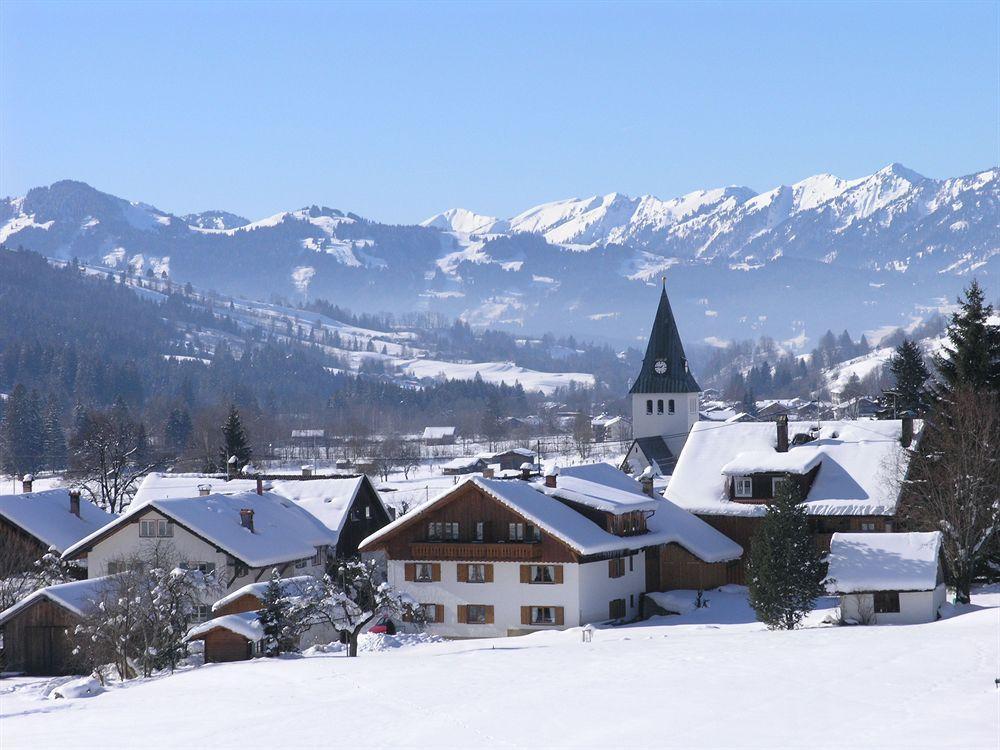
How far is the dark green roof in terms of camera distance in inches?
4146

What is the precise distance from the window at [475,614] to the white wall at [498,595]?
16 centimetres

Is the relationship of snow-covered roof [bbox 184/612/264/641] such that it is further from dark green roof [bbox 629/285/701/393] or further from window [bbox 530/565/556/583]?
dark green roof [bbox 629/285/701/393]

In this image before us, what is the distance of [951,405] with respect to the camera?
5275 centimetres

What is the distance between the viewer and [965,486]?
50.8m

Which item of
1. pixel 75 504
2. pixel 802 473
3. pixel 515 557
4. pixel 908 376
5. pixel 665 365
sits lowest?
pixel 515 557

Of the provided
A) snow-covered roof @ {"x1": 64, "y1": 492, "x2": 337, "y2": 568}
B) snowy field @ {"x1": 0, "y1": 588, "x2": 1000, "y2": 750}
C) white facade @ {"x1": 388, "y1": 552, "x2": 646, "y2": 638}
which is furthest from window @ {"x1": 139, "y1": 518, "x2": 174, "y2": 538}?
snowy field @ {"x1": 0, "y1": 588, "x2": 1000, "y2": 750}

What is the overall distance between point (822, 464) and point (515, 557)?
16781 mm

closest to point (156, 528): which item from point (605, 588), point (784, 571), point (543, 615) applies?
point (543, 615)

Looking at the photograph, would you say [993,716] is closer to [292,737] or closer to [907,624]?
[292,737]

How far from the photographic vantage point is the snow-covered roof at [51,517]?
6438 centimetres

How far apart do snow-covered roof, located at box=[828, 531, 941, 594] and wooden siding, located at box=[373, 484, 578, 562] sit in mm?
11205

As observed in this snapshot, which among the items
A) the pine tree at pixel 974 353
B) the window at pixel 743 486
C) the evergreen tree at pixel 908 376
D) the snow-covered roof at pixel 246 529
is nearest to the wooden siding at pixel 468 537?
the snow-covered roof at pixel 246 529

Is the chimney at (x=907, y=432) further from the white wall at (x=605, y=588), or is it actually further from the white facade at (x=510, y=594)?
the white facade at (x=510, y=594)

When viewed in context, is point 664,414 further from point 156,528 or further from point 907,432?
point 156,528
